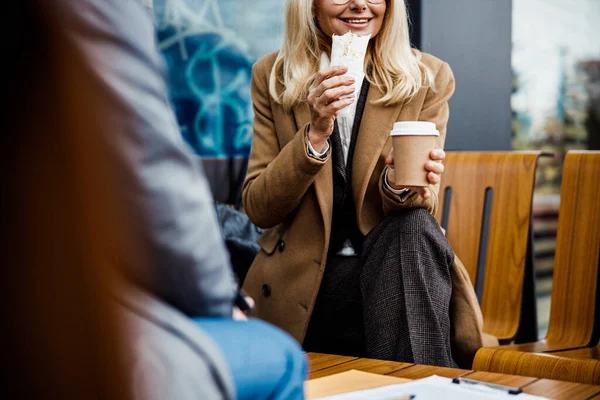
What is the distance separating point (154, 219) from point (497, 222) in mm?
2156

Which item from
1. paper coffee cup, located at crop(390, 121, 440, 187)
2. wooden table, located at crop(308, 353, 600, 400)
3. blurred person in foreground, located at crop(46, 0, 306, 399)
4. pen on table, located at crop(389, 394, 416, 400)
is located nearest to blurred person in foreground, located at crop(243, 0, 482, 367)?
paper coffee cup, located at crop(390, 121, 440, 187)

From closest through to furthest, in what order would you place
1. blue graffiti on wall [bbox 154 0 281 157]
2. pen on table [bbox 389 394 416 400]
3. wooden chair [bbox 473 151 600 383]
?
1. pen on table [bbox 389 394 416 400]
2. wooden chair [bbox 473 151 600 383]
3. blue graffiti on wall [bbox 154 0 281 157]

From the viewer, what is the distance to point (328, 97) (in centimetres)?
199

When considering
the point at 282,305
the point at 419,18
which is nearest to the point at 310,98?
the point at 282,305

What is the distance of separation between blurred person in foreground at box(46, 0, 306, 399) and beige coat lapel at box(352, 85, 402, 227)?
165 centimetres

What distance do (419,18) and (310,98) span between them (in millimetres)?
1296

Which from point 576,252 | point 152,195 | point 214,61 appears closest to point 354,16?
point 576,252

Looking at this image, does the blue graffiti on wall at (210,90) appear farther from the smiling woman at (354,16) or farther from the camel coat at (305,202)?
the smiling woman at (354,16)

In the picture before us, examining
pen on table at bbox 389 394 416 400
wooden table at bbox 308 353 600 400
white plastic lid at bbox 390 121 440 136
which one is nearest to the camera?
pen on table at bbox 389 394 416 400

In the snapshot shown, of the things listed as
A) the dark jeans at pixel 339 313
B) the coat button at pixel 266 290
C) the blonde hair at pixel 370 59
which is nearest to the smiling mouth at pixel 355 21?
the blonde hair at pixel 370 59

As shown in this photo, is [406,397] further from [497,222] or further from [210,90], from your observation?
[210,90]

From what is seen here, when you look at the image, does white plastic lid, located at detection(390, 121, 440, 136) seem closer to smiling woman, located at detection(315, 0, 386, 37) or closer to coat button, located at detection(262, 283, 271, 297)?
smiling woman, located at detection(315, 0, 386, 37)

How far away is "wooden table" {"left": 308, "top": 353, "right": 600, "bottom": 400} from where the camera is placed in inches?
48.7

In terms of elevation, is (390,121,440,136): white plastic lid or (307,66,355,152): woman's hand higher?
(307,66,355,152): woman's hand
